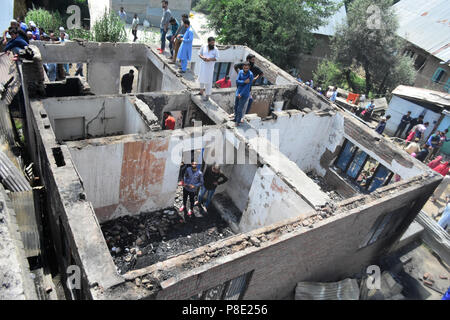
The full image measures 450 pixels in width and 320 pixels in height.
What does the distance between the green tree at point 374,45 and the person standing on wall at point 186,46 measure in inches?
611

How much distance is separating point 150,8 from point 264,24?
9984 millimetres

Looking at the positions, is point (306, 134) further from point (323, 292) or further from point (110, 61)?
point (110, 61)

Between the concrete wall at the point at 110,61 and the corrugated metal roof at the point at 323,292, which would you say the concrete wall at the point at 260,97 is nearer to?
the concrete wall at the point at 110,61

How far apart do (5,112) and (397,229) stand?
497 inches

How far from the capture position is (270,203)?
8.64 m

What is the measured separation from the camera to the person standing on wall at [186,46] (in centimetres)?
1149

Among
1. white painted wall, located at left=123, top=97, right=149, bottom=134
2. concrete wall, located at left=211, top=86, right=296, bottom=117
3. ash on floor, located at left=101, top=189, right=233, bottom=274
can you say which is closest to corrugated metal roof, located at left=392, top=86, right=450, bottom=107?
concrete wall, located at left=211, top=86, right=296, bottom=117

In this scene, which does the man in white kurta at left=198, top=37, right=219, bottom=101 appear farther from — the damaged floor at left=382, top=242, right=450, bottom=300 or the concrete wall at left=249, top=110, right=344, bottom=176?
the damaged floor at left=382, top=242, right=450, bottom=300

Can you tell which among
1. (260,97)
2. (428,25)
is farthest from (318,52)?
(260,97)

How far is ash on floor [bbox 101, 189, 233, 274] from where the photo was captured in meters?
8.52

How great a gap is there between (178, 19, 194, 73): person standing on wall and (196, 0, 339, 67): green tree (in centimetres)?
923

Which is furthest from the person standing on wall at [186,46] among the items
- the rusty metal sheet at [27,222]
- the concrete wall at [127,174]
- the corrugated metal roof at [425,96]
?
the corrugated metal roof at [425,96]
